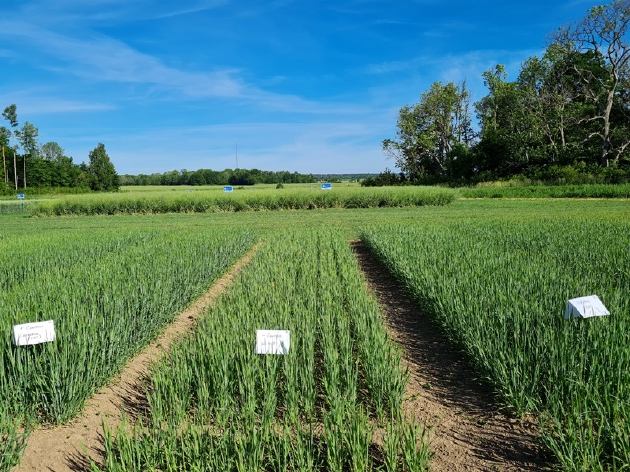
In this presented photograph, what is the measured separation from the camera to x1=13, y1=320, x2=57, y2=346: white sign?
3592mm

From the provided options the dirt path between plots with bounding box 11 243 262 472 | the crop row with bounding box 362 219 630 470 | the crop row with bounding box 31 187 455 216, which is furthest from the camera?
the crop row with bounding box 31 187 455 216

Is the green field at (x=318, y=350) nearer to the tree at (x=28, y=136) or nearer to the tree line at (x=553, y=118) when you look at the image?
the tree line at (x=553, y=118)

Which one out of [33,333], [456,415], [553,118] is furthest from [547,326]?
[553,118]

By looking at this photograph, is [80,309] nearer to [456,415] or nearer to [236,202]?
[456,415]

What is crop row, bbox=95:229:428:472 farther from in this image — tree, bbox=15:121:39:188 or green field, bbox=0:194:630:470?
tree, bbox=15:121:39:188

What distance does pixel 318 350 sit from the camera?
4.60m

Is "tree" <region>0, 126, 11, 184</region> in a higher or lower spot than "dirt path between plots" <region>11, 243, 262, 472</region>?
higher

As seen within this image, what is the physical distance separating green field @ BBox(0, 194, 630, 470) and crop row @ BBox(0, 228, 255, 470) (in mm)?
25

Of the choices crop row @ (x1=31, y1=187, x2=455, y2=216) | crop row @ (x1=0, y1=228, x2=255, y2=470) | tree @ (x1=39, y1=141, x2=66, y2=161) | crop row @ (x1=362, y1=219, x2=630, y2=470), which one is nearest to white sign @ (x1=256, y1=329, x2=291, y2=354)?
crop row @ (x1=0, y1=228, x2=255, y2=470)

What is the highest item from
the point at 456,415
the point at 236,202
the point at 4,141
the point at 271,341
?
the point at 4,141

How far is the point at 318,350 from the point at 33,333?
2.50 metres

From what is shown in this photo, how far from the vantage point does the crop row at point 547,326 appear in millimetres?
2818

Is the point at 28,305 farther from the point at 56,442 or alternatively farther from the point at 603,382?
the point at 603,382

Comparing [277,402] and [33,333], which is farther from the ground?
[33,333]
